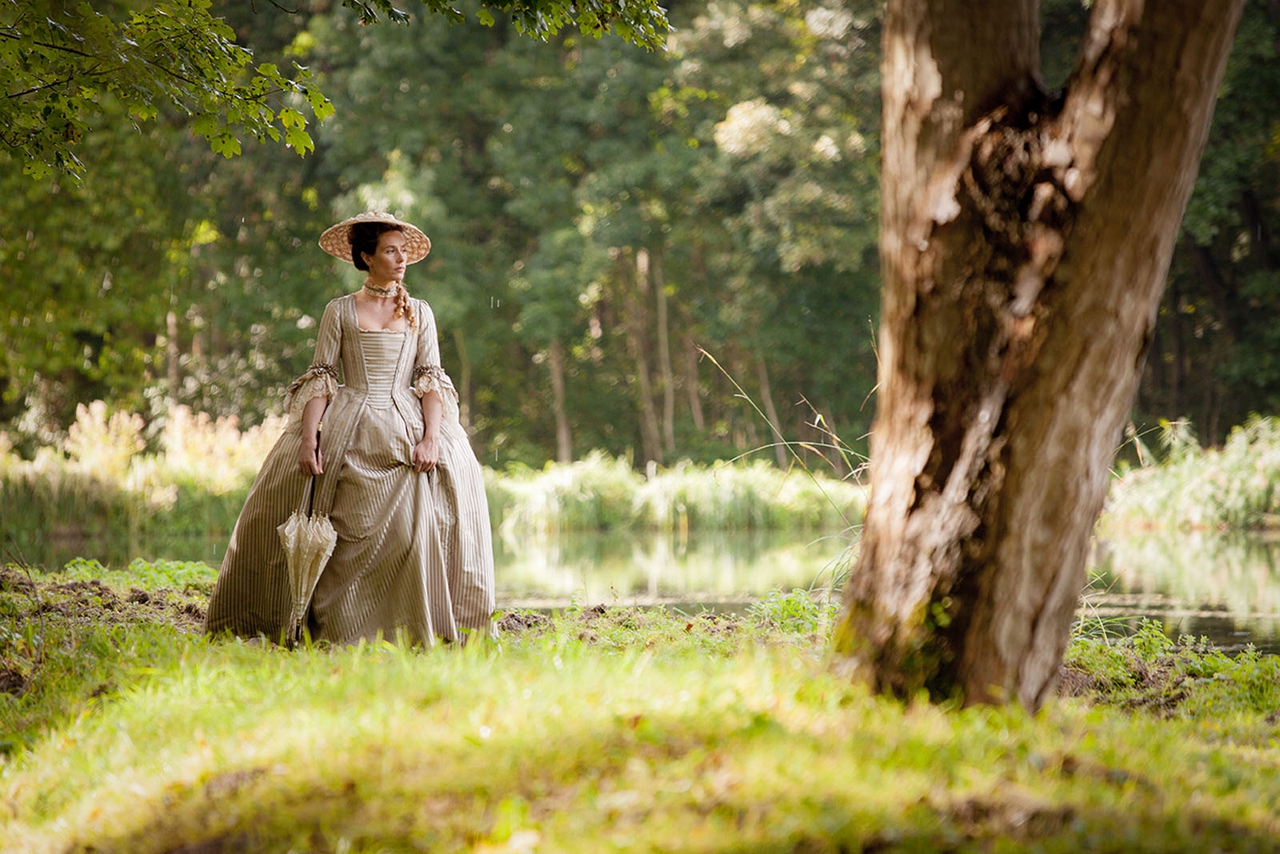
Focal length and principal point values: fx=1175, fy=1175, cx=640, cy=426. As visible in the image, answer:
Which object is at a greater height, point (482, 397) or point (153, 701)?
point (482, 397)

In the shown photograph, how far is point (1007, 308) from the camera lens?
128 inches

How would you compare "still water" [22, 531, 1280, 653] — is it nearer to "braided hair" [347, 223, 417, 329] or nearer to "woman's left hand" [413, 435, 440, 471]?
"woman's left hand" [413, 435, 440, 471]

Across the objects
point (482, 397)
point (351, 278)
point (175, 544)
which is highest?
point (351, 278)


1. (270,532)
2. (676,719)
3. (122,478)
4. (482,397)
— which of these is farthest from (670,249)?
(676,719)

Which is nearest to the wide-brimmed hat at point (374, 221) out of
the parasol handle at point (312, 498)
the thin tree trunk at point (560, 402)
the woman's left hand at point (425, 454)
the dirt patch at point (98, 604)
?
the woman's left hand at point (425, 454)

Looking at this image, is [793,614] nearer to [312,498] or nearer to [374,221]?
[312,498]

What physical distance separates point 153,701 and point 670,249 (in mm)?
27365

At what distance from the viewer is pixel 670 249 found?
Answer: 100.0ft

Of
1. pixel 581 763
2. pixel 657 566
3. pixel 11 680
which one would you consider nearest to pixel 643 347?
pixel 657 566

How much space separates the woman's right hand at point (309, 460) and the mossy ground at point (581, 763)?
3.37 feet

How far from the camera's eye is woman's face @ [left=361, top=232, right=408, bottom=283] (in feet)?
18.1

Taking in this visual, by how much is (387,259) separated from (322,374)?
621 mm

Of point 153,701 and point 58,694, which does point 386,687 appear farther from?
point 58,694

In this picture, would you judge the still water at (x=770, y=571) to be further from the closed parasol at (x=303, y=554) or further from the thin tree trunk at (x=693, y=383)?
the thin tree trunk at (x=693, y=383)
